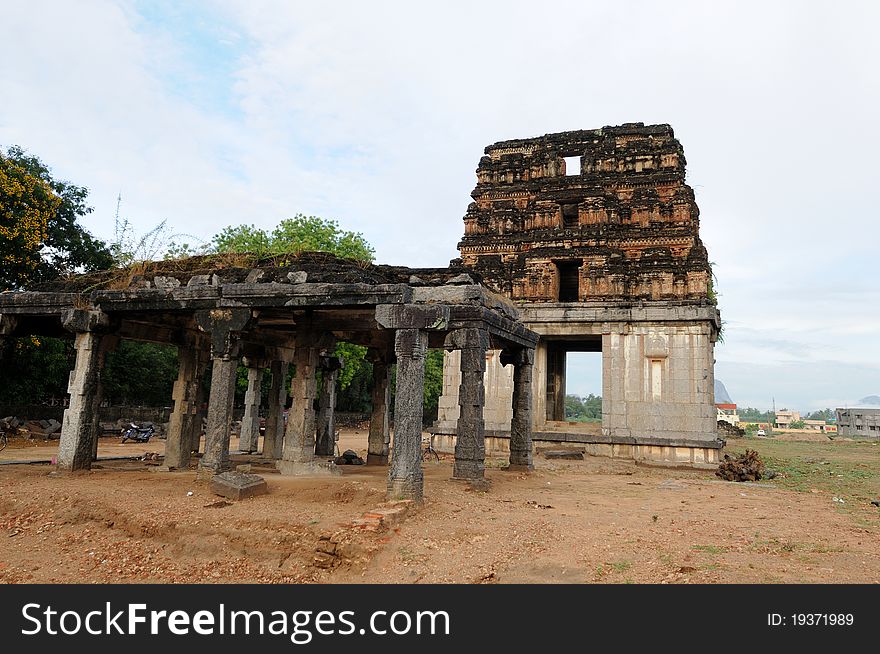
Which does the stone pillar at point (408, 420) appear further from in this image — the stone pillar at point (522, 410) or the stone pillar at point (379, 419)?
the stone pillar at point (379, 419)

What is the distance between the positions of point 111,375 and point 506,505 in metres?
26.8

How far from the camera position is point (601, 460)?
766 inches

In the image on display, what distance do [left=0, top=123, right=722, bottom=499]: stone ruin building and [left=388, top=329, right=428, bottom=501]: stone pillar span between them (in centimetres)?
3

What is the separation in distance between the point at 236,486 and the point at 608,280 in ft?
52.7

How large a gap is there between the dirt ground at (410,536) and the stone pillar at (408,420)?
0.43 metres

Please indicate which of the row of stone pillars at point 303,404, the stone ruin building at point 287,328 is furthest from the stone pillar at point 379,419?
the stone ruin building at point 287,328

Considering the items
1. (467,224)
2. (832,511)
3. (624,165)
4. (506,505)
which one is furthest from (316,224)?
(832,511)

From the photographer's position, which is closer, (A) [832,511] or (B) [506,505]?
(B) [506,505]

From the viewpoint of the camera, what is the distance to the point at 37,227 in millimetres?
21344

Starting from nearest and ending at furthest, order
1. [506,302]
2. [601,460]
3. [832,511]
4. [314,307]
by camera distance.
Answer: [314,307] → [832,511] → [506,302] → [601,460]

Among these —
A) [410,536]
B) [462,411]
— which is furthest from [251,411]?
[410,536]

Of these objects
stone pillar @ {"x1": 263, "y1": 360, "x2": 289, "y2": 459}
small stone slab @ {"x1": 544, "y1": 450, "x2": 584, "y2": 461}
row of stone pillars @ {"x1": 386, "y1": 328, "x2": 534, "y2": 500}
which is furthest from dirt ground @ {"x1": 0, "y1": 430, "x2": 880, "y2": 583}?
small stone slab @ {"x1": 544, "y1": 450, "x2": 584, "y2": 461}

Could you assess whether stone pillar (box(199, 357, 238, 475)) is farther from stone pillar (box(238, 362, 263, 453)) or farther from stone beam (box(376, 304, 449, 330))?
stone pillar (box(238, 362, 263, 453))

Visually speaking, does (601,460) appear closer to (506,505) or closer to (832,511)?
(832,511)
